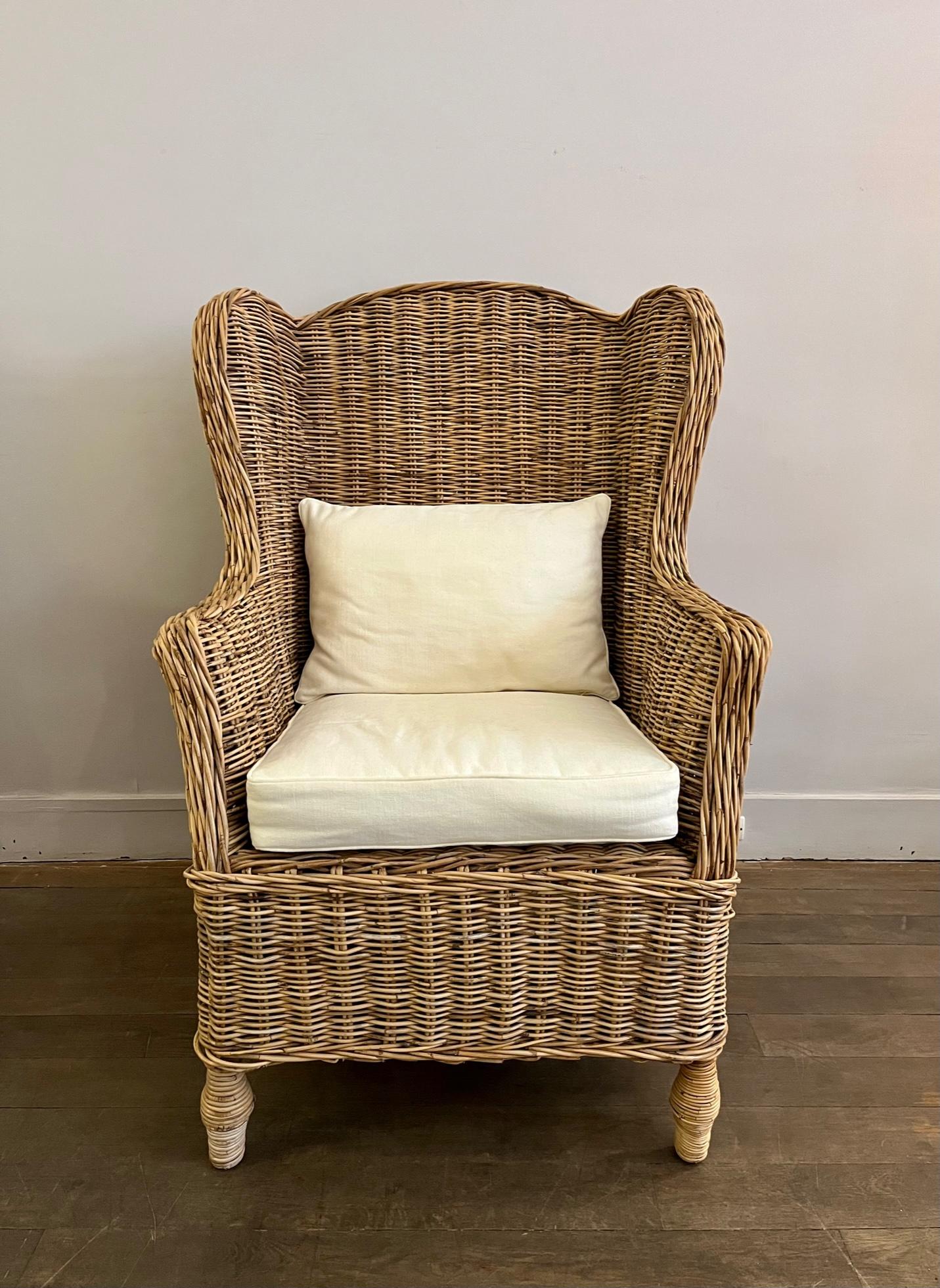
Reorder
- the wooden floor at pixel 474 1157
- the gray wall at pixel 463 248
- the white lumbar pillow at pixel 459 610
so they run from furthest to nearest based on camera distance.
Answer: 1. the gray wall at pixel 463 248
2. the white lumbar pillow at pixel 459 610
3. the wooden floor at pixel 474 1157

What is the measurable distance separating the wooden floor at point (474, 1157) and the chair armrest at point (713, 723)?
0.38 m

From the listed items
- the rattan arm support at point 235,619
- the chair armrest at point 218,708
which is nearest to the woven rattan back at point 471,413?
the rattan arm support at point 235,619

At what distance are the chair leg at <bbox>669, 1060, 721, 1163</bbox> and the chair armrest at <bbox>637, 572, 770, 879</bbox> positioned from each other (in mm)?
242

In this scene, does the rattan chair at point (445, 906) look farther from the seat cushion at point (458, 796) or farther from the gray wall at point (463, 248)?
the gray wall at point (463, 248)

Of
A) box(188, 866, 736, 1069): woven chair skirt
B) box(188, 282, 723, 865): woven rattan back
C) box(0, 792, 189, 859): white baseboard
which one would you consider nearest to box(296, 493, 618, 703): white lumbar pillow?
box(188, 282, 723, 865): woven rattan back

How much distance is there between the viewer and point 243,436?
1259 mm

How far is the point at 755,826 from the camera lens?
5.88 feet

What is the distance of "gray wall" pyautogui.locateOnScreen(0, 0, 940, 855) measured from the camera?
1.51 m

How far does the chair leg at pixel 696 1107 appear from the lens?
1016 mm

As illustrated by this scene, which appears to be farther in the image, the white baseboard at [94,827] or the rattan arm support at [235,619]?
the white baseboard at [94,827]

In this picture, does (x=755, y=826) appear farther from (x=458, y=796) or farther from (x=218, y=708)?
(x=218, y=708)

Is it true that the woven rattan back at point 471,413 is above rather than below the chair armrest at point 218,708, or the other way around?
above

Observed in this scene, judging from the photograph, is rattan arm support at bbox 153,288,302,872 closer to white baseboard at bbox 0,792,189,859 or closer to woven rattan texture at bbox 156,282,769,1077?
woven rattan texture at bbox 156,282,769,1077

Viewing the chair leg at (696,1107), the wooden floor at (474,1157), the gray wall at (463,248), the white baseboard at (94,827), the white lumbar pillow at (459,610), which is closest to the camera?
the wooden floor at (474,1157)
